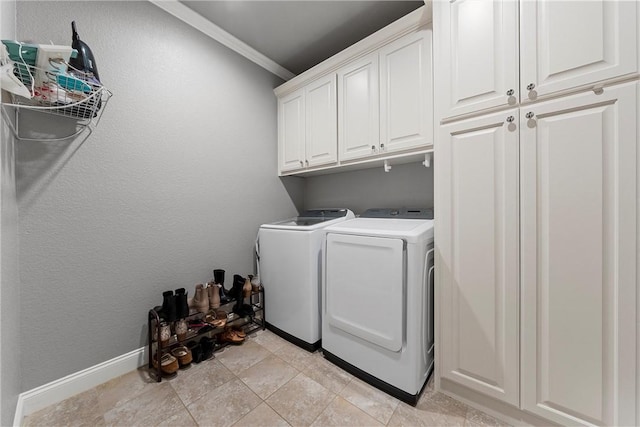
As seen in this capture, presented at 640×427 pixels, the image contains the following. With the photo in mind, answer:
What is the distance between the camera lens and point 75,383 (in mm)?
1367

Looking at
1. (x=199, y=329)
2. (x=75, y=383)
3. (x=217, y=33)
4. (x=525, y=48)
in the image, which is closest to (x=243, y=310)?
(x=199, y=329)

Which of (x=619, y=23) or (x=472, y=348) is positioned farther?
(x=472, y=348)

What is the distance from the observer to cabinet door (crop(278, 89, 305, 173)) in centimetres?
230

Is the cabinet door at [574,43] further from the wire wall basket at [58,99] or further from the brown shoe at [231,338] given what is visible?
the brown shoe at [231,338]

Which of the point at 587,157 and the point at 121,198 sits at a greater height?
the point at 587,157

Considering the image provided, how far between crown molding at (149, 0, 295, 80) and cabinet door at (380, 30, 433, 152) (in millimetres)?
1180

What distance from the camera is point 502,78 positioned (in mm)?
1166

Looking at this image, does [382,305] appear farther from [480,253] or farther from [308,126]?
[308,126]

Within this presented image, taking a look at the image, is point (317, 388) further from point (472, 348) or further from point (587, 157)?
point (587, 157)

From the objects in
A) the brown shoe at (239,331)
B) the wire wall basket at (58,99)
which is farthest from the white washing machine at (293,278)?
the wire wall basket at (58,99)

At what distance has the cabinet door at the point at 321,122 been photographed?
204 cm

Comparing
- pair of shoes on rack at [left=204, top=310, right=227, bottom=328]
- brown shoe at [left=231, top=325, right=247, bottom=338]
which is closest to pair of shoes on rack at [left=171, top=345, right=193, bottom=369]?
pair of shoes on rack at [left=204, top=310, right=227, bottom=328]

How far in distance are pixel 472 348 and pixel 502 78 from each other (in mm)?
1372

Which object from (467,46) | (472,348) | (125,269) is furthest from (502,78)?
(125,269)
